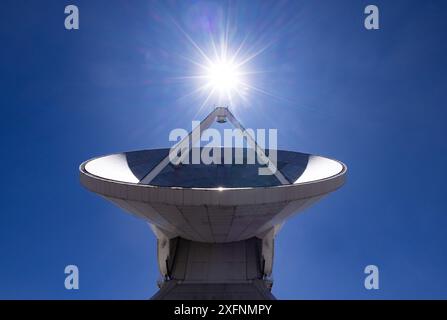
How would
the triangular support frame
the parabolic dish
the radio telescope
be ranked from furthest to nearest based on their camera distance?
the triangular support frame < the radio telescope < the parabolic dish

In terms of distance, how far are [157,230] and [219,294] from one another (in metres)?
4.06

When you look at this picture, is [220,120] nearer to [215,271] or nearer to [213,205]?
[215,271]

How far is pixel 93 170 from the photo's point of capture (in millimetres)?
14211

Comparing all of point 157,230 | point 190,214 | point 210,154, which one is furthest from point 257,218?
point 210,154

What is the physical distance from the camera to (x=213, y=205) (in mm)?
10531

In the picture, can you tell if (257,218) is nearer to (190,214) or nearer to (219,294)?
(190,214)

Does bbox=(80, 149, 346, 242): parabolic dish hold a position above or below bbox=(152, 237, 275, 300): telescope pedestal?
above

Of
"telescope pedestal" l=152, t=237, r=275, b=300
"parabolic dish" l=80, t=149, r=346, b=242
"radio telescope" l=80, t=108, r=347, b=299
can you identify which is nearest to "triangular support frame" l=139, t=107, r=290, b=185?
"radio telescope" l=80, t=108, r=347, b=299

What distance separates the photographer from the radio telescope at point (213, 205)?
35.3ft

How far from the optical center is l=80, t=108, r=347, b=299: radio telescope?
10758 mm

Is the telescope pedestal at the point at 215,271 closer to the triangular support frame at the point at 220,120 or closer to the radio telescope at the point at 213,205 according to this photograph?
the radio telescope at the point at 213,205

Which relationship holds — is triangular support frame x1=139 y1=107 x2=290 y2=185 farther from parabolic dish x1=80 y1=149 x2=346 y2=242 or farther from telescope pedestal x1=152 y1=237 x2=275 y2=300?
telescope pedestal x1=152 y1=237 x2=275 y2=300

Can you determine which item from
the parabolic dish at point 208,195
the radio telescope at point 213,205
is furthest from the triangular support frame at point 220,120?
the parabolic dish at point 208,195

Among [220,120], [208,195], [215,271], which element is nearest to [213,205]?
[208,195]
